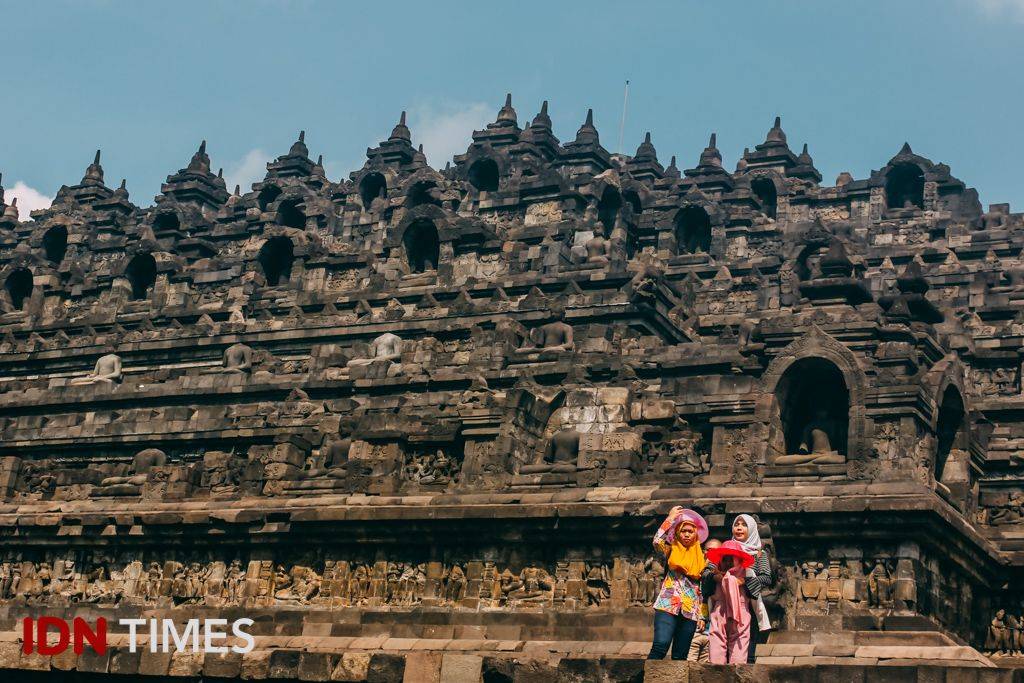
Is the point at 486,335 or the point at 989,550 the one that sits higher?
the point at 486,335

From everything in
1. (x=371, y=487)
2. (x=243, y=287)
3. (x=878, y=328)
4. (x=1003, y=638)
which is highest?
(x=243, y=287)

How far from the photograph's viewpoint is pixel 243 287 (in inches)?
2431

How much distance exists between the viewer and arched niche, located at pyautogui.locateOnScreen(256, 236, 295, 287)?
63844 millimetres

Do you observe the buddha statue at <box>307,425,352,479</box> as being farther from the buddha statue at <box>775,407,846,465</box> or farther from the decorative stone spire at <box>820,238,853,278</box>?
the decorative stone spire at <box>820,238,853,278</box>

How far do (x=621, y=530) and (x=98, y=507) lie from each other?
518 inches

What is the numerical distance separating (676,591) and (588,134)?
44659 millimetres

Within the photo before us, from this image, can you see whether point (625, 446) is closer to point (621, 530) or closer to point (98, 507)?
point (621, 530)

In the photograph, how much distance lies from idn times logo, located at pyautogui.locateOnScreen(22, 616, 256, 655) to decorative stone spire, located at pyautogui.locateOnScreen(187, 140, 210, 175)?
3818 centimetres

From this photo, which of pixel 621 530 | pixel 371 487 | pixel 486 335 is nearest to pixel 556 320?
pixel 486 335

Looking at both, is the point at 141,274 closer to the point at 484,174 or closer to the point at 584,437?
the point at 484,174

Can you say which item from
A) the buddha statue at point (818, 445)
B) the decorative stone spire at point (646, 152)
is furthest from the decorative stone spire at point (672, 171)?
the buddha statue at point (818, 445)

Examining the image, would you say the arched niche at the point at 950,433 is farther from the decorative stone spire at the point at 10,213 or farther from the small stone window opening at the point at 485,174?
the decorative stone spire at the point at 10,213

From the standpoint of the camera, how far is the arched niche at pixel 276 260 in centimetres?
6384

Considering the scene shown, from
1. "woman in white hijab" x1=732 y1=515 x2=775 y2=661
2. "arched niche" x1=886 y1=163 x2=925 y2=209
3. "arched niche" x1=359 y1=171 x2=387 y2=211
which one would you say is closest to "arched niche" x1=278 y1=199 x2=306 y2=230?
"arched niche" x1=359 y1=171 x2=387 y2=211
